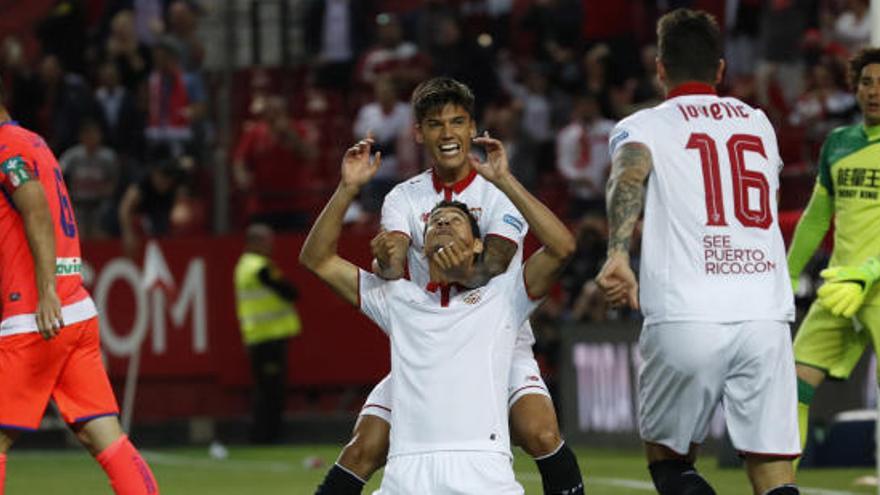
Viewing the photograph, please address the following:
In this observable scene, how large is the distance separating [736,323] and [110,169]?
45.2ft

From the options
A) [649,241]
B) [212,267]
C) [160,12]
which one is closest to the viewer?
[649,241]

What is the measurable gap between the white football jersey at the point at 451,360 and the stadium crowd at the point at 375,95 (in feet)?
33.8

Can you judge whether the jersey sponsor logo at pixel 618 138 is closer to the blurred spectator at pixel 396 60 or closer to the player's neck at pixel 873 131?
the player's neck at pixel 873 131

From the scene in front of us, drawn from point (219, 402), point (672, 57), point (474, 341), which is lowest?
point (219, 402)

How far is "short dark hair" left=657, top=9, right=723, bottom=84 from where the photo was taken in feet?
26.6

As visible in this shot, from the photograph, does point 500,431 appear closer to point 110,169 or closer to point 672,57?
point 672,57

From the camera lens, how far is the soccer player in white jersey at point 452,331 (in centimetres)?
752

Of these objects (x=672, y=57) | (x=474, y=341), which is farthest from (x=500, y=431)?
(x=672, y=57)

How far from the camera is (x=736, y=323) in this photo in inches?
313

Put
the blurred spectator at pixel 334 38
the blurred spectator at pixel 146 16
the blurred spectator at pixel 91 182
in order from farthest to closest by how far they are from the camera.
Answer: the blurred spectator at pixel 146 16 → the blurred spectator at pixel 334 38 → the blurred spectator at pixel 91 182

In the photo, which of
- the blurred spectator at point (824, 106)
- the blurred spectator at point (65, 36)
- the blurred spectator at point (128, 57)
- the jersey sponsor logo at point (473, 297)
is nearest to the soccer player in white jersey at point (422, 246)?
the jersey sponsor logo at point (473, 297)

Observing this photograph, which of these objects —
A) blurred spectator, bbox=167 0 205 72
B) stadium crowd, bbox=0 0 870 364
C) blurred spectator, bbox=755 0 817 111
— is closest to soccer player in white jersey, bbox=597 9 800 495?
stadium crowd, bbox=0 0 870 364

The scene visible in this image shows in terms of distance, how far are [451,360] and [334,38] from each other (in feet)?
53.1

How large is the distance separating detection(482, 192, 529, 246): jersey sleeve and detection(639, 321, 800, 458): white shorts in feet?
2.17
